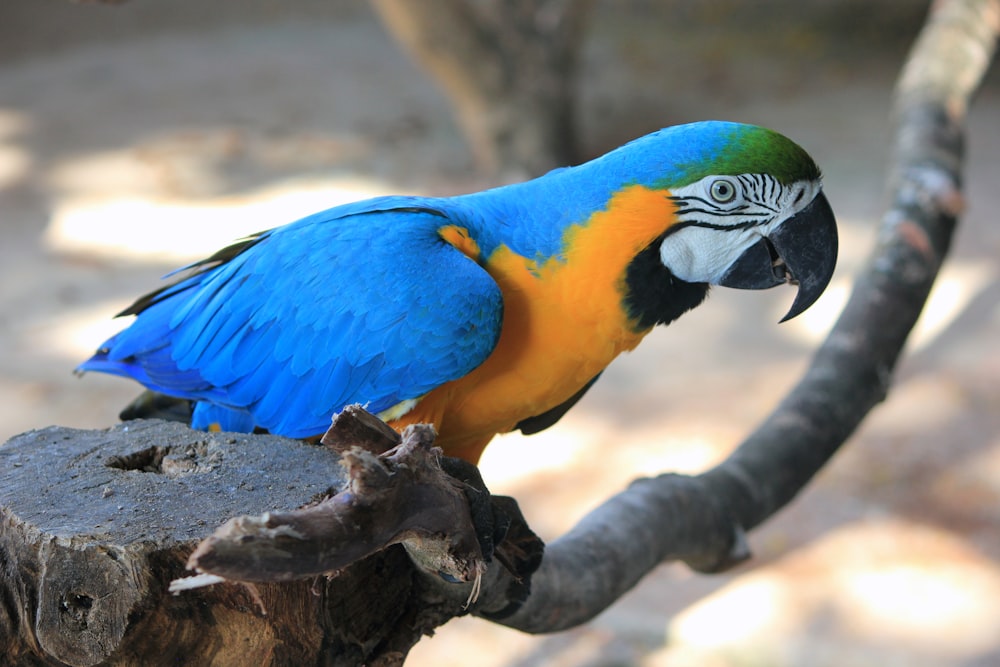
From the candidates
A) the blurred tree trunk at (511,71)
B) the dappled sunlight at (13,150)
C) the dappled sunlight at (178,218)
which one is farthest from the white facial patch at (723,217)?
the dappled sunlight at (13,150)

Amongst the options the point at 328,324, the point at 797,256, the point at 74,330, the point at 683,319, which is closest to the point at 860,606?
the point at 683,319

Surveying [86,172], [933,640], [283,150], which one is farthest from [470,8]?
[933,640]

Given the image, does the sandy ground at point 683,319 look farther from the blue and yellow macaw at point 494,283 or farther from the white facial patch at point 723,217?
the white facial patch at point 723,217

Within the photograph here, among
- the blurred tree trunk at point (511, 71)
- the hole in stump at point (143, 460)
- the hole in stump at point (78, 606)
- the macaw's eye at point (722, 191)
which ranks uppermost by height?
the blurred tree trunk at point (511, 71)

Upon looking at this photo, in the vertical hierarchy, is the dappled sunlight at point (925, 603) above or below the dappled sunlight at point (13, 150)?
below

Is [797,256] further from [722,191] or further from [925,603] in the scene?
[925,603]

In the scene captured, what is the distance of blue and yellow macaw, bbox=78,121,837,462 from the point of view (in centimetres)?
116

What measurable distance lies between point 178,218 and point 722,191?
3061 mm

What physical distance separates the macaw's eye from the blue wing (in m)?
0.28

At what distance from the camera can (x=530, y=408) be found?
1.30 metres

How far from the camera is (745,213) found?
1.15m

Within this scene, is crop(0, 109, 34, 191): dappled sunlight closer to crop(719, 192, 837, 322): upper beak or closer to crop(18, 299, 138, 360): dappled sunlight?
crop(18, 299, 138, 360): dappled sunlight

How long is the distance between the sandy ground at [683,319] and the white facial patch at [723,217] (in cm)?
138

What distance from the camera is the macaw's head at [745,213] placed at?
44.5 inches
